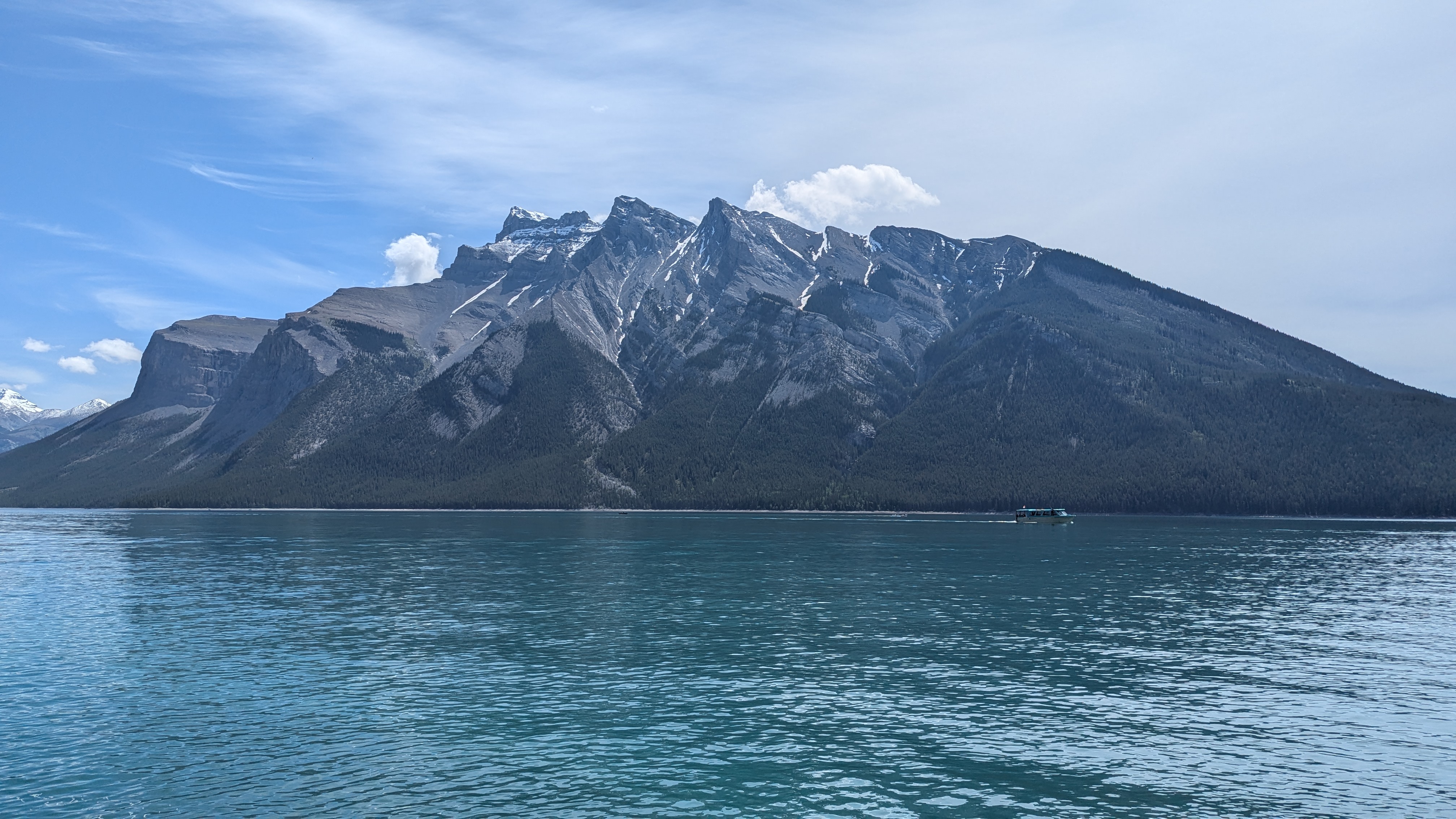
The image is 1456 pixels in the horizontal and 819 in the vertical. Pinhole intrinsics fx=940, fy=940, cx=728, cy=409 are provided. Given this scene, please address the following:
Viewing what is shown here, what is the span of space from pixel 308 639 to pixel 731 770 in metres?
49.5

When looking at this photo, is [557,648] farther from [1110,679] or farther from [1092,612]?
[1092,612]

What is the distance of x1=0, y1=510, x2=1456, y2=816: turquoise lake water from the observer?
4169 cm

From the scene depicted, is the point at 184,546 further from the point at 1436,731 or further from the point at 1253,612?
the point at 1436,731

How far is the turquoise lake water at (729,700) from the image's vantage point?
41.7 metres

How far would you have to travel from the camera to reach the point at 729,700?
194 feet

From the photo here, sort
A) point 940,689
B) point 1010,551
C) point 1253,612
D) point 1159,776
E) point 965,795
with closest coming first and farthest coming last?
point 965,795 → point 1159,776 → point 940,689 → point 1253,612 → point 1010,551

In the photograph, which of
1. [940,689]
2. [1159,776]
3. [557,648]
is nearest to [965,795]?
[1159,776]

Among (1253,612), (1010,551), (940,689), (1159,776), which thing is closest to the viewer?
(1159,776)

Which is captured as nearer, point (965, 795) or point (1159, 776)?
point (965, 795)

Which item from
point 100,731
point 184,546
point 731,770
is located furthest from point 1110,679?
point 184,546

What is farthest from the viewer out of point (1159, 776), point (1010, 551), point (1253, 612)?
point (1010, 551)

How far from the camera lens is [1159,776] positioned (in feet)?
144

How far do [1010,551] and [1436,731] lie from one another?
127m

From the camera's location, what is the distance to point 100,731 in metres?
51.3
